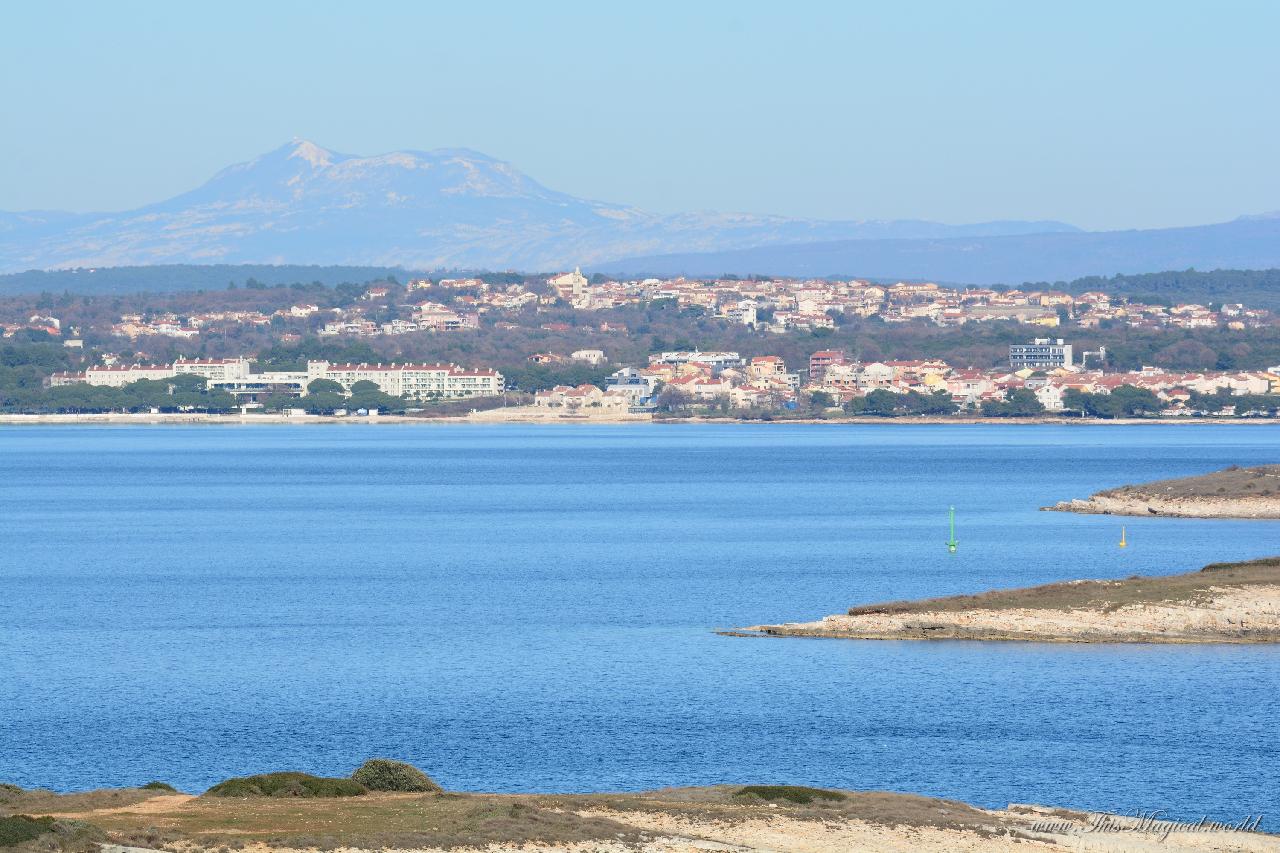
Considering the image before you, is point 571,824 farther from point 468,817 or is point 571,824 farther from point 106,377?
point 106,377

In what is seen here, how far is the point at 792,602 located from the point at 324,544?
62.2 feet

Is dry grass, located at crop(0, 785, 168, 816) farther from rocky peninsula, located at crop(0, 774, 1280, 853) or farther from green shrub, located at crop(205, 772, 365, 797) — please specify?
green shrub, located at crop(205, 772, 365, 797)

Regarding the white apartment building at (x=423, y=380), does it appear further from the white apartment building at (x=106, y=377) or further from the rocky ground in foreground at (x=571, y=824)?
the rocky ground in foreground at (x=571, y=824)

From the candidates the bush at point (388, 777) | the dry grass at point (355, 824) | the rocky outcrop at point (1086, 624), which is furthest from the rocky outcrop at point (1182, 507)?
the dry grass at point (355, 824)

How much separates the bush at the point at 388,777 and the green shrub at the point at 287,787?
0.25 m

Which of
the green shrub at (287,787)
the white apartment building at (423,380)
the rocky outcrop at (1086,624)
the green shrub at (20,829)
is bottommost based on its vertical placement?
the white apartment building at (423,380)

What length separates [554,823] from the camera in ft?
Result: 60.6

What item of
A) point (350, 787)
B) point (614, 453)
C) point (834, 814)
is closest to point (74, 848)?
point (350, 787)

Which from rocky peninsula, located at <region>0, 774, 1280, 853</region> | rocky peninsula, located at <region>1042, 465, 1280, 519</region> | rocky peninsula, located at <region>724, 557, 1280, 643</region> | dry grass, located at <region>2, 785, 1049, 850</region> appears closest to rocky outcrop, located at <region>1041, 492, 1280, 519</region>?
rocky peninsula, located at <region>1042, 465, 1280, 519</region>

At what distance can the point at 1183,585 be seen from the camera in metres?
36.1

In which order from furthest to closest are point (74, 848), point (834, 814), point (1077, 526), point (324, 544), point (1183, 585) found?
point (1077, 526) → point (324, 544) → point (1183, 585) → point (834, 814) → point (74, 848)

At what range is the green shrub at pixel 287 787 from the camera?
65.1ft

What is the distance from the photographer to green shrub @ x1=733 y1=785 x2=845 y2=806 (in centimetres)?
1988

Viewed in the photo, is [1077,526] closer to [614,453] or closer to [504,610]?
[504,610]
